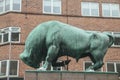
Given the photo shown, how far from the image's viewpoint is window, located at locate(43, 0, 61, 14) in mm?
34344

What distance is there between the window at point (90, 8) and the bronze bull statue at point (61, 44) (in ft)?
70.5

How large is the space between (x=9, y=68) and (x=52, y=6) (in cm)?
826

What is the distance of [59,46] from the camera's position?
44.5 feet

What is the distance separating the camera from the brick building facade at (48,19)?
31672mm

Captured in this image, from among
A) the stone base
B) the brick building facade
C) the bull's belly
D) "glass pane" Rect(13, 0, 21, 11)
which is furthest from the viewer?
"glass pane" Rect(13, 0, 21, 11)

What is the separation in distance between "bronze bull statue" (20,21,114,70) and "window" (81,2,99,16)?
2148 centimetres

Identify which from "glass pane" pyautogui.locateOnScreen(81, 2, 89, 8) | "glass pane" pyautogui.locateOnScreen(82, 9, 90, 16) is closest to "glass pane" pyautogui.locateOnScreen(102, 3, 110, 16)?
"glass pane" pyautogui.locateOnScreen(82, 9, 90, 16)

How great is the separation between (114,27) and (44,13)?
7493mm

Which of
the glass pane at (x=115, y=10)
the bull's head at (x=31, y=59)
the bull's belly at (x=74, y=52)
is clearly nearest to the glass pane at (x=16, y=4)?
the glass pane at (x=115, y=10)

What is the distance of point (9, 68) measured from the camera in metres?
31.0

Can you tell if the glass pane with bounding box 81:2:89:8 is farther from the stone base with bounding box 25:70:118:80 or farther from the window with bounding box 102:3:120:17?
the stone base with bounding box 25:70:118:80

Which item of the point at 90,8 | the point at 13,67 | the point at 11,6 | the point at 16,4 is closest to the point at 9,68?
the point at 13,67

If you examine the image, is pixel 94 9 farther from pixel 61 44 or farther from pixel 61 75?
pixel 61 75

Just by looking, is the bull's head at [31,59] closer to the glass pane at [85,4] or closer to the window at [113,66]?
the window at [113,66]
